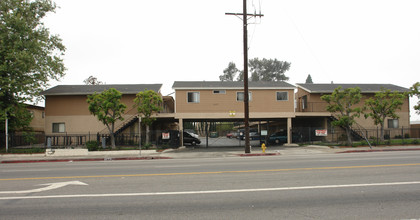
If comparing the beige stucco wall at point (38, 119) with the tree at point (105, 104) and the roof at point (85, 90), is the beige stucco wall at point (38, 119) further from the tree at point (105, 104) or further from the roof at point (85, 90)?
the tree at point (105, 104)

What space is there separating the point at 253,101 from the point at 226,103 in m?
2.64

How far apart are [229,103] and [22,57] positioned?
1774cm

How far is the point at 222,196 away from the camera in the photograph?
6703 millimetres

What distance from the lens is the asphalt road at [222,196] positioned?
5.50m

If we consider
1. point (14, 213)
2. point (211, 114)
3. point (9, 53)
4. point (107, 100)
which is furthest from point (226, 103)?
point (14, 213)

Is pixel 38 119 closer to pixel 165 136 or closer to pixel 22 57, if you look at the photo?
pixel 22 57

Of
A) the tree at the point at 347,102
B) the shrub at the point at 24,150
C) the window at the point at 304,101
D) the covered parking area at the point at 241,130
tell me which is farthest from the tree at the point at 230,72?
the shrub at the point at 24,150

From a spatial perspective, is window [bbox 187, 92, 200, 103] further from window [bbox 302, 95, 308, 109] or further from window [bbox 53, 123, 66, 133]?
window [bbox 53, 123, 66, 133]

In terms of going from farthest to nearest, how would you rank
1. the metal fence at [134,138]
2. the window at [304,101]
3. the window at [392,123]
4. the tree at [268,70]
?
the tree at [268,70] → the window at [304,101] → the window at [392,123] → the metal fence at [134,138]

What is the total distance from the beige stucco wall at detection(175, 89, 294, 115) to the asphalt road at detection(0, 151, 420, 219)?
18218 mm

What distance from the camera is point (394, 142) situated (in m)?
24.6

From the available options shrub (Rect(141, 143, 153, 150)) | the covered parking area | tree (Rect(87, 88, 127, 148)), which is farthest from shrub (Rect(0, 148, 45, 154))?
the covered parking area

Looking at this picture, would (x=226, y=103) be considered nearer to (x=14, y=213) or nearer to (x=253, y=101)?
(x=253, y=101)

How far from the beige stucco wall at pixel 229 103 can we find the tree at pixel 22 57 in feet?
39.0
